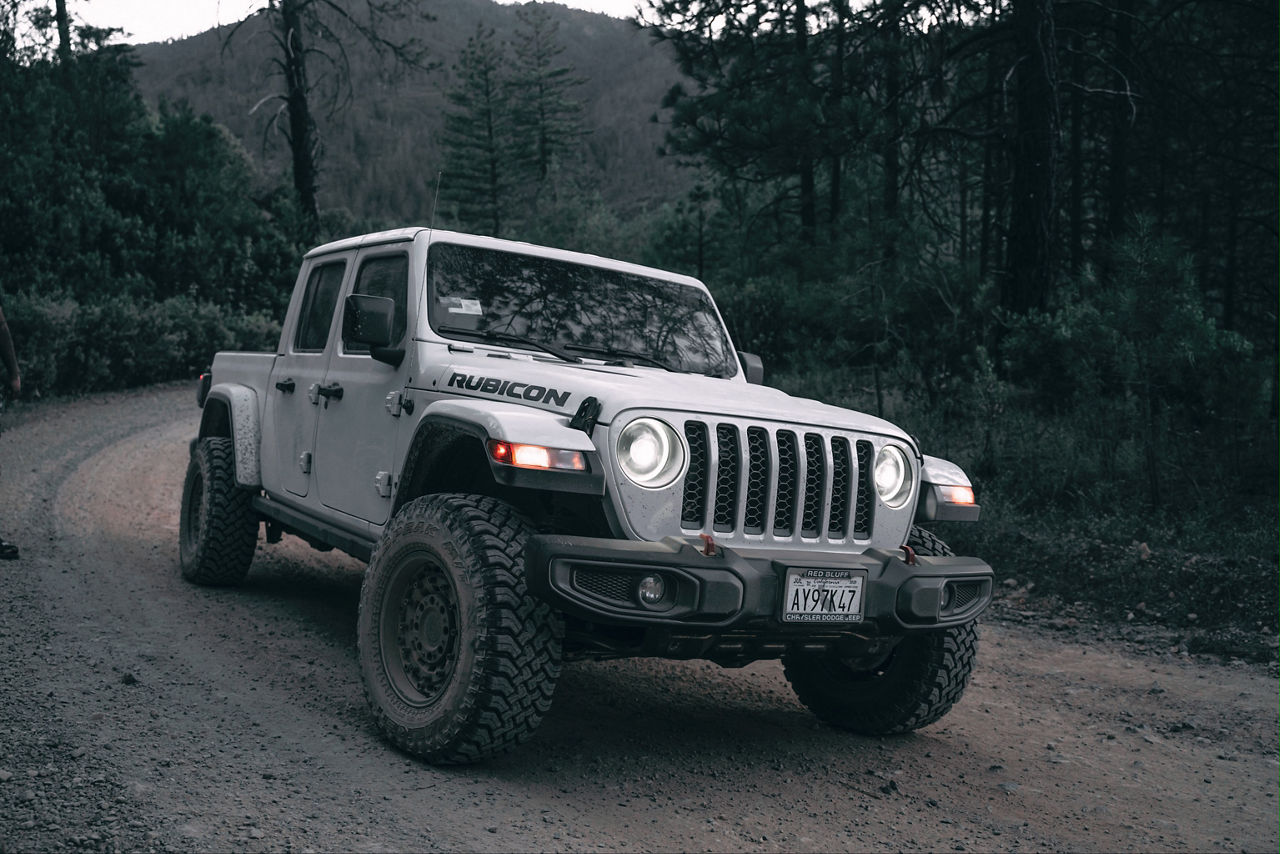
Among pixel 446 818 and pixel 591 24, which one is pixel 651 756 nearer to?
pixel 446 818

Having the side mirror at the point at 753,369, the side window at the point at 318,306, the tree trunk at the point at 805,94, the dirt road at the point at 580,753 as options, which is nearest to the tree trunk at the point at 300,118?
the tree trunk at the point at 805,94

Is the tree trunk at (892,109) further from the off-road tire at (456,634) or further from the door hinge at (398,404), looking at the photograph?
the off-road tire at (456,634)

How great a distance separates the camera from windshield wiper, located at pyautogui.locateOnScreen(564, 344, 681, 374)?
5.09 metres

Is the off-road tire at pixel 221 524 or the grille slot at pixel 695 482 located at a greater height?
the grille slot at pixel 695 482

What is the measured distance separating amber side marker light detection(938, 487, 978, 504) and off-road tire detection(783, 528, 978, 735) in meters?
0.23

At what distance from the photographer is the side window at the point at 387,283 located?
5.13 metres

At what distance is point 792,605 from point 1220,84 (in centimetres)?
1457

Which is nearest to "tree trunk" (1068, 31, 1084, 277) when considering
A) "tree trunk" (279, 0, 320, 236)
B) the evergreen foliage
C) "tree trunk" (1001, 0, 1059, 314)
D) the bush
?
"tree trunk" (1001, 0, 1059, 314)

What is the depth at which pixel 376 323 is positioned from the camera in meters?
4.73

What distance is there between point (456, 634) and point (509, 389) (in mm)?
976

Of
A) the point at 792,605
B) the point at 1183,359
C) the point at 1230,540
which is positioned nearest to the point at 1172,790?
the point at 792,605

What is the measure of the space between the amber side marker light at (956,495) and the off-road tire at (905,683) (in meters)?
0.23

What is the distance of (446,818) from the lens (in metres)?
3.60

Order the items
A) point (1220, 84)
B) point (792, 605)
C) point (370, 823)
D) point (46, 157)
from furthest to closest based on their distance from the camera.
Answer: point (46, 157) < point (1220, 84) < point (792, 605) < point (370, 823)
